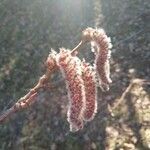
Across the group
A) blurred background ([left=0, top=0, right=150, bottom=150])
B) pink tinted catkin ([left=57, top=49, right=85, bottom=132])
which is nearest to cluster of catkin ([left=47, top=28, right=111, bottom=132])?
pink tinted catkin ([left=57, top=49, right=85, bottom=132])

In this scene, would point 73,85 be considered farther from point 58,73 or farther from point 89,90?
point 58,73

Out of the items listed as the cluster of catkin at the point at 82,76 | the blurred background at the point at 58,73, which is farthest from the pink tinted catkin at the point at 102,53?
the blurred background at the point at 58,73

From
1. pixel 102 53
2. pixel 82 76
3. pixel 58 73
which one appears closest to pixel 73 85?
pixel 82 76

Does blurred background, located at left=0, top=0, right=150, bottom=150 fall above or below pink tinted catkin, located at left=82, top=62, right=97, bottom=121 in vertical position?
above

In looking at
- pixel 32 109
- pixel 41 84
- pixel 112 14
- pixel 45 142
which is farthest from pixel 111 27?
pixel 41 84

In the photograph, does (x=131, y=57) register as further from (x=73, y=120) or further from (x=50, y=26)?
(x=73, y=120)

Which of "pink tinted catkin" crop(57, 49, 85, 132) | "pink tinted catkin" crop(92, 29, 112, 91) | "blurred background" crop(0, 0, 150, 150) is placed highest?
"blurred background" crop(0, 0, 150, 150)

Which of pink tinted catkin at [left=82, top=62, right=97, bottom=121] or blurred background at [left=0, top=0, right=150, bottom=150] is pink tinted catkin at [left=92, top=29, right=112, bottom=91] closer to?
pink tinted catkin at [left=82, top=62, right=97, bottom=121]
